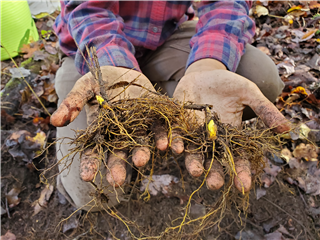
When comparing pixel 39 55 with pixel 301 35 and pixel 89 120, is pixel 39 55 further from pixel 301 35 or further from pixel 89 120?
pixel 301 35

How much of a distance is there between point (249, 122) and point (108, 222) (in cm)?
192

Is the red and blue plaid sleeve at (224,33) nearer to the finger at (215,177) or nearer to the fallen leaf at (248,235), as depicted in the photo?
the finger at (215,177)

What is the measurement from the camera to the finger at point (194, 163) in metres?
1.25

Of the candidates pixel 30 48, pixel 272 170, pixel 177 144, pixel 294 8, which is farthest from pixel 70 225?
pixel 294 8

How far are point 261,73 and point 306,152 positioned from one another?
3.08 ft

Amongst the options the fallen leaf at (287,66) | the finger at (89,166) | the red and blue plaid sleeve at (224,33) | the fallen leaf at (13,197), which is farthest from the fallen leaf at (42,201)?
the fallen leaf at (287,66)

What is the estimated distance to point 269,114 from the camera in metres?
1.41

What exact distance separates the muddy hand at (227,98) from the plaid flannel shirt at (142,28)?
0.30m

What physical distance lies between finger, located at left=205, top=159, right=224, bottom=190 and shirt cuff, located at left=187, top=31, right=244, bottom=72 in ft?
3.49

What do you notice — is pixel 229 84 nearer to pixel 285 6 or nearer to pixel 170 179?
pixel 170 179

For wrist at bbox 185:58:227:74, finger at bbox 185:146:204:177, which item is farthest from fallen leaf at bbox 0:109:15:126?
finger at bbox 185:146:204:177

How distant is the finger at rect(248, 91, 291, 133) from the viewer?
135 cm

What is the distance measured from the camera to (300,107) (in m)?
2.58

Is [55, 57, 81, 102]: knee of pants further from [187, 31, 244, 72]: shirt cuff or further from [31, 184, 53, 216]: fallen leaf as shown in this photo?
[187, 31, 244, 72]: shirt cuff
